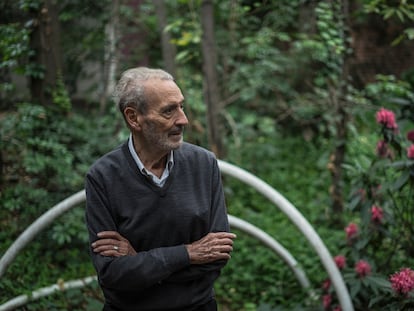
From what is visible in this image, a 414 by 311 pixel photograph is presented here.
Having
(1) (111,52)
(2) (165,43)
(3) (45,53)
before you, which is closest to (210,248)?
(3) (45,53)

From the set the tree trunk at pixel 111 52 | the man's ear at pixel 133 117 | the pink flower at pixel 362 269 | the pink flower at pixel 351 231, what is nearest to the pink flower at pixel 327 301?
the pink flower at pixel 362 269

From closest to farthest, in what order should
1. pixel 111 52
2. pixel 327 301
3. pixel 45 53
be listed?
pixel 327 301 → pixel 45 53 → pixel 111 52

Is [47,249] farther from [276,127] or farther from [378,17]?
[378,17]

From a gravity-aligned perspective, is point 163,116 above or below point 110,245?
above

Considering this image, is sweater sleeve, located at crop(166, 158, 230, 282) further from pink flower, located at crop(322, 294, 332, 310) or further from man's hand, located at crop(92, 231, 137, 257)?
pink flower, located at crop(322, 294, 332, 310)

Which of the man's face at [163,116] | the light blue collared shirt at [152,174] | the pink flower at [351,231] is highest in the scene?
the man's face at [163,116]

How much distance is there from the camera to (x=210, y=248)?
2152 millimetres

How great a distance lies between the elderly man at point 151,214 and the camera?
2.07 m

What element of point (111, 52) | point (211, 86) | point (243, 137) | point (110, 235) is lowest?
point (243, 137)

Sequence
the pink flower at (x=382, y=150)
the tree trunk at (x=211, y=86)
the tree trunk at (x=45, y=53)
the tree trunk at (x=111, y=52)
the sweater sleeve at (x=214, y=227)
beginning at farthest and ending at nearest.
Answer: the tree trunk at (x=111, y=52) → the tree trunk at (x=211, y=86) → the tree trunk at (x=45, y=53) → the pink flower at (x=382, y=150) → the sweater sleeve at (x=214, y=227)

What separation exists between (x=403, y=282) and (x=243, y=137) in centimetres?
420

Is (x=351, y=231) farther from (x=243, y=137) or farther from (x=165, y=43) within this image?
(x=243, y=137)

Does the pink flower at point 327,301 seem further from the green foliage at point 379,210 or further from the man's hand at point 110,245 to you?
the man's hand at point 110,245

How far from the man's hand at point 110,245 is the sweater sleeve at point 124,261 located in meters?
0.02
